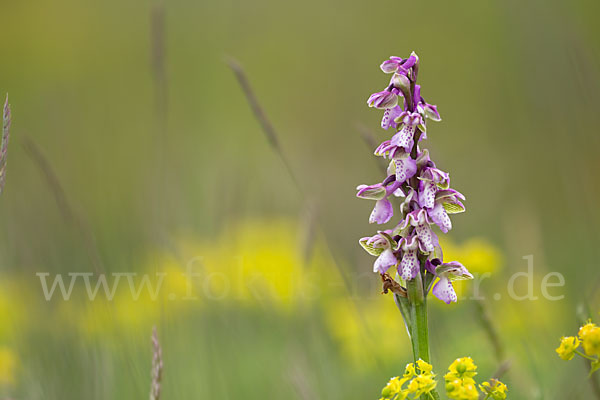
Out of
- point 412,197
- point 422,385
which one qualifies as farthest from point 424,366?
point 412,197

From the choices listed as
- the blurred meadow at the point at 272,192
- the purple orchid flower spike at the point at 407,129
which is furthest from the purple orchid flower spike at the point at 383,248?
the blurred meadow at the point at 272,192

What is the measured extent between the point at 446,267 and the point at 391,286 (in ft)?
0.32

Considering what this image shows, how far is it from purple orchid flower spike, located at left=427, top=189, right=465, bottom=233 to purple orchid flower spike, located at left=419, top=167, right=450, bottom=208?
0.03m

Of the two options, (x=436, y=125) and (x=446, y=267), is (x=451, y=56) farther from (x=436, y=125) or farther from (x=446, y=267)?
(x=446, y=267)

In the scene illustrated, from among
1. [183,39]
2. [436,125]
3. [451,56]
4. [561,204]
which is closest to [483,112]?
[436,125]

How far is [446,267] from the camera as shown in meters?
1.00

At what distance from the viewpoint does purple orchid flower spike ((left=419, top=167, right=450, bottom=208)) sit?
3.15ft

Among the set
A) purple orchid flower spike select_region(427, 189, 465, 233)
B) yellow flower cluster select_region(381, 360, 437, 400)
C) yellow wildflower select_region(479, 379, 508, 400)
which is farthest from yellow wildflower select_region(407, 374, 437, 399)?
purple orchid flower spike select_region(427, 189, 465, 233)

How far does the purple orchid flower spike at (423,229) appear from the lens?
0.95 metres

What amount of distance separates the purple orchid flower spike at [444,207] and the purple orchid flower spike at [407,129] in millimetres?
98

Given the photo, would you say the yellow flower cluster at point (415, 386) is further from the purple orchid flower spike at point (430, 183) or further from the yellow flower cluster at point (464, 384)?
the purple orchid flower spike at point (430, 183)

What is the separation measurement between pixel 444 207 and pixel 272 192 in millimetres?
2539

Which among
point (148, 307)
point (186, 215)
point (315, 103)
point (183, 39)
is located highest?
point (183, 39)

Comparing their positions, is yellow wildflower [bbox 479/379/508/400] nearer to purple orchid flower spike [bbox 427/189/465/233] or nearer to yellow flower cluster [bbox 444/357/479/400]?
yellow flower cluster [bbox 444/357/479/400]
